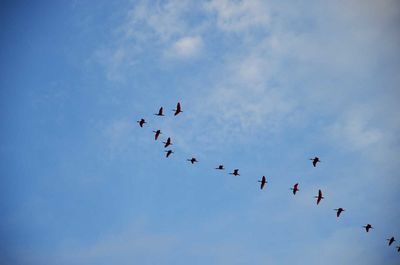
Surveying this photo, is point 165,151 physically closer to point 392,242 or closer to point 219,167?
point 219,167

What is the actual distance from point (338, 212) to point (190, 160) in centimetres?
2704

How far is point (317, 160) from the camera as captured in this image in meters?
73.0

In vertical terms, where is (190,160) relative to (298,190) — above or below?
above

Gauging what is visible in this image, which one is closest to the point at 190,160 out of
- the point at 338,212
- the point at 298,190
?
the point at 298,190

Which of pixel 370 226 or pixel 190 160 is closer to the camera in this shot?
pixel 370 226

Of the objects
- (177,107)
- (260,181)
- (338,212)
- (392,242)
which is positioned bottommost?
(392,242)

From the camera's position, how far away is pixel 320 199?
7431cm

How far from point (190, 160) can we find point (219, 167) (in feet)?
22.0

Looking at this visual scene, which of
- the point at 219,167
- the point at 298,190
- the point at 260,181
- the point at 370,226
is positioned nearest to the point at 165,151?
the point at 219,167

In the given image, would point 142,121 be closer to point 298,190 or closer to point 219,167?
point 219,167

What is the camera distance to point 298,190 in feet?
240

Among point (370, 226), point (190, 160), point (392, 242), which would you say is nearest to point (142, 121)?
point (190, 160)

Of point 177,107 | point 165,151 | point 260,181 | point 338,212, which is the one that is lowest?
point 338,212

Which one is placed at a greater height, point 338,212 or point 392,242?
point 338,212
